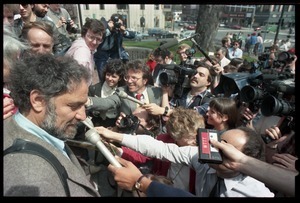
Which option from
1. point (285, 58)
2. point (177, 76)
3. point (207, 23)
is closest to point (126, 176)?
point (177, 76)

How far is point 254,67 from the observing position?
305 cm

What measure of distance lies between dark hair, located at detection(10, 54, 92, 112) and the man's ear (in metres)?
0.02

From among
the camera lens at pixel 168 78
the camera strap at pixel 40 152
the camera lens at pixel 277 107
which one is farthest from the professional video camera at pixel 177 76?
the camera strap at pixel 40 152

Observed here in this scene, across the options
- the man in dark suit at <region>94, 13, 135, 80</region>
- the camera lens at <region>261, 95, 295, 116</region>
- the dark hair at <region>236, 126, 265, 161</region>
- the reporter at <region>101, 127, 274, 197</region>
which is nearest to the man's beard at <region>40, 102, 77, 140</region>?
the reporter at <region>101, 127, 274, 197</region>

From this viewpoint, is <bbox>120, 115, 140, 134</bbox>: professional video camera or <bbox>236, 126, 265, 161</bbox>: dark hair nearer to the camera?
<bbox>236, 126, 265, 161</bbox>: dark hair

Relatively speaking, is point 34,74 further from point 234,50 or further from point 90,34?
point 234,50

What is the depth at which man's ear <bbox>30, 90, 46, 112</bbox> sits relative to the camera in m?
1.41

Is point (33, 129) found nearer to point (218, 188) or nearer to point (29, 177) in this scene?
point (29, 177)

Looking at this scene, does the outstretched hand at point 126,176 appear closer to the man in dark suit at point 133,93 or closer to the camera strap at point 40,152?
the camera strap at point 40,152

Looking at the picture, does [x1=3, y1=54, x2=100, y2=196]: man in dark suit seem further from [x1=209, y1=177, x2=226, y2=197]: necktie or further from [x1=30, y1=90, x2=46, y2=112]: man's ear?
[x1=209, y1=177, x2=226, y2=197]: necktie

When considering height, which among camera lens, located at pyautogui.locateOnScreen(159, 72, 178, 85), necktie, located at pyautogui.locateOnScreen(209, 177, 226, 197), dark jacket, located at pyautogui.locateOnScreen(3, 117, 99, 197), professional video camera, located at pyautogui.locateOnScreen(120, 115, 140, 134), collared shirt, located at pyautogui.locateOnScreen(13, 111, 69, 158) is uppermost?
collared shirt, located at pyautogui.locateOnScreen(13, 111, 69, 158)

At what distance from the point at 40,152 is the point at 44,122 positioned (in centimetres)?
29

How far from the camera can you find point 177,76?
2838 mm

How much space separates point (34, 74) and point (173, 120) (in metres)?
1.20
